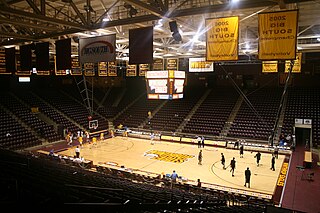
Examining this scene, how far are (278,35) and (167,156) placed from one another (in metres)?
14.0

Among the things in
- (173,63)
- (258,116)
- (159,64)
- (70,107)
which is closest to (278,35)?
(258,116)

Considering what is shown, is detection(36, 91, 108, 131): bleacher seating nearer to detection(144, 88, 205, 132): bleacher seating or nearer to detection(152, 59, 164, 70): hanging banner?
detection(144, 88, 205, 132): bleacher seating

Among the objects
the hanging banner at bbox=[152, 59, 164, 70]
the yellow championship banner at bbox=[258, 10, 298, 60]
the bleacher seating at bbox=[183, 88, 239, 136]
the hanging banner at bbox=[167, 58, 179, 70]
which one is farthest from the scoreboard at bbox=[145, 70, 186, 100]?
the yellow championship banner at bbox=[258, 10, 298, 60]

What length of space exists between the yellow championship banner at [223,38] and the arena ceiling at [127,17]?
1.72 ft

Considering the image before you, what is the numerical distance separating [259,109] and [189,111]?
26.2 feet

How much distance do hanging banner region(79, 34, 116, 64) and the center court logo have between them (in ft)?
34.4

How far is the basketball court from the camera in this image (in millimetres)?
15405

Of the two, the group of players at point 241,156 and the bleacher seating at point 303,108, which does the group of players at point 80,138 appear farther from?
the bleacher seating at point 303,108

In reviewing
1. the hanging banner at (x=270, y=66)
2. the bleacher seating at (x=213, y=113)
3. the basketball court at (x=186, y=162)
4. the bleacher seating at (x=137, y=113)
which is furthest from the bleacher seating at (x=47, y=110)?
the hanging banner at (x=270, y=66)

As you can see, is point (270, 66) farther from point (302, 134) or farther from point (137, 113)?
point (137, 113)

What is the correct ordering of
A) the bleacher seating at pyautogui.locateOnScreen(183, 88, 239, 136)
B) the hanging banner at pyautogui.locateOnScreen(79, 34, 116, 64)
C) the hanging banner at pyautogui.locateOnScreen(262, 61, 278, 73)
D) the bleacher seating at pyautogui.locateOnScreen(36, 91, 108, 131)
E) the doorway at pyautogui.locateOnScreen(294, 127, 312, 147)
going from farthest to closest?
the bleacher seating at pyautogui.locateOnScreen(36, 91, 108, 131)
the bleacher seating at pyautogui.locateOnScreen(183, 88, 239, 136)
the doorway at pyautogui.locateOnScreen(294, 127, 312, 147)
the hanging banner at pyautogui.locateOnScreen(262, 61, 278, 73)
the hanging banner at pyautogui.locateOnScreen(79, 34, 116, 64)

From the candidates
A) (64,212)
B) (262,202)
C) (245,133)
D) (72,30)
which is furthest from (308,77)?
(64,212)

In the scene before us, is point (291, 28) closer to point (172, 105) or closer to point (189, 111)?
point (189, 111)

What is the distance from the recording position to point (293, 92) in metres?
29.5
